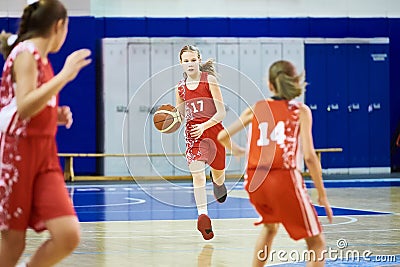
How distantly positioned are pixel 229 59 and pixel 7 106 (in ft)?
48.6

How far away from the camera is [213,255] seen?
687 cm

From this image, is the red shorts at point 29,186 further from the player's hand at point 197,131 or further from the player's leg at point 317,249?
the player's hand at point 197,131

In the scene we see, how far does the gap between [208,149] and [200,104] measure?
41cm

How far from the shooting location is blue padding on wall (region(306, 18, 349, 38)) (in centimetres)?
2000

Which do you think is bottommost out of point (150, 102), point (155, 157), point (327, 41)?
point (155, 157)

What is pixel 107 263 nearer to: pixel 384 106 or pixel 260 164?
pixel 260 164

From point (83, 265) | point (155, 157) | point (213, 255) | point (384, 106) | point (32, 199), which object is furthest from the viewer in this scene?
point (384, 106)

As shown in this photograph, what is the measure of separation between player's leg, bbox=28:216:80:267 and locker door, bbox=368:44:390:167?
16.2 m

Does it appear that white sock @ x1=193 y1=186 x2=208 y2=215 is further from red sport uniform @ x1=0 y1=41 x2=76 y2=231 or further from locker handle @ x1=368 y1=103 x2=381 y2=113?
locker handle @ x1=368 y1=103 x2=381 y2=113

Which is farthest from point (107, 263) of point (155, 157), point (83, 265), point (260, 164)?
point (155, 157)

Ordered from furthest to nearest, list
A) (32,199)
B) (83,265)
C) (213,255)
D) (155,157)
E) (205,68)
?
(155,157) < (205,68) < (213,255) < (83,265) < (32,199)

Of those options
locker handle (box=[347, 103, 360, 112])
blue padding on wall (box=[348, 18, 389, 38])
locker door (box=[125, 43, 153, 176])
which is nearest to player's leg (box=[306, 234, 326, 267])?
locker door (box=[125, 43, 153, 176])

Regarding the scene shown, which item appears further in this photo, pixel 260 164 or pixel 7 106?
pixel 260 164

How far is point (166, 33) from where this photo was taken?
63.6 feet
